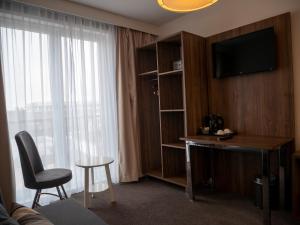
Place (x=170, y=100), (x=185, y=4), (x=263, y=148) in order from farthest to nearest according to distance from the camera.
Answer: (x=170, y=100) → (x=263, y=148) → (x=185, y=4)

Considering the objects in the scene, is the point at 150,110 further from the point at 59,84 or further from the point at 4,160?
the point at 4,160

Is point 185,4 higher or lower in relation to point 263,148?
higher

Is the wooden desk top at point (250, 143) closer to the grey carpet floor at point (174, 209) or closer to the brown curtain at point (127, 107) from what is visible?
the grey carpet floor at point (174, 209)

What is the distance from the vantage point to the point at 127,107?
3385mm

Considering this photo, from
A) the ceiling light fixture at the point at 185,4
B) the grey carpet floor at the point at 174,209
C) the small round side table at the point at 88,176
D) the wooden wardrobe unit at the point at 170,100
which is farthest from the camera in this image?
the wooden wardrobe unit at the point at 170,100

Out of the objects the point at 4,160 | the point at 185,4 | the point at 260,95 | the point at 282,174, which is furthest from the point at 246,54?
the point at 4,160

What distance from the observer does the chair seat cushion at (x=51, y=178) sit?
2.20 metres

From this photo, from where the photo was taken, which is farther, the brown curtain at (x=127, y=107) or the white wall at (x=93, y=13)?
the brown curtain at (x=127, y=107)

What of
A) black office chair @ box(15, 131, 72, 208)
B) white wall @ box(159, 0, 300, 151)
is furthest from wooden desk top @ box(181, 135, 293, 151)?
black office chair @ box(15, 131, 72, 208)

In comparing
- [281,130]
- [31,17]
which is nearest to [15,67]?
[31,17]

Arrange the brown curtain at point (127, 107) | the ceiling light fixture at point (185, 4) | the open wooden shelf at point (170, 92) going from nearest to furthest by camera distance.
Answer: the ceiling light fixture at point (185, 4) < the open wooden shelf at point (170, 92) < the brown curtain at point (127, 107)

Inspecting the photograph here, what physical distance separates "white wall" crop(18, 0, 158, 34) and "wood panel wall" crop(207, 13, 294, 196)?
119 centimetres

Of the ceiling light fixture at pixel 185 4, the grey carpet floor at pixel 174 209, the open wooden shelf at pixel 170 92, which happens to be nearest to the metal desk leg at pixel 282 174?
the grey carpet floor at pixel 174 209

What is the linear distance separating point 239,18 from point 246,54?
53cm
